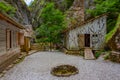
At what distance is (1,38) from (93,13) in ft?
58.3

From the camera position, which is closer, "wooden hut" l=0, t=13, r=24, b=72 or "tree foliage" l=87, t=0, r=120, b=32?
"wooden hut" l=0, t=13, r=24, b=72

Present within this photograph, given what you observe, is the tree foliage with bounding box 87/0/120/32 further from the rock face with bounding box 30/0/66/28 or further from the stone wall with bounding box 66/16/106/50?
the rock face with bounding box 30/0/66/28

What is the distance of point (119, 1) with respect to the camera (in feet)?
72.2

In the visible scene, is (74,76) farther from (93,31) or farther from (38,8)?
(38,8)

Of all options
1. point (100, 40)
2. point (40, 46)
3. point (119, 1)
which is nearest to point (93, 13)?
point (119, 1)

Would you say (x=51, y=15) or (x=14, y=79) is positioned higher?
(x=51, y=15)

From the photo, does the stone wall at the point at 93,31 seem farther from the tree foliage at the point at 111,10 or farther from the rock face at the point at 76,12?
the rock face at the point at 76,12

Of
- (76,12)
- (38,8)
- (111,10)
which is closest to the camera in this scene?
(111,10)

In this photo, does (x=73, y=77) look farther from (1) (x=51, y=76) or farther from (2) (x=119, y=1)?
(2) (x=119, y=1)

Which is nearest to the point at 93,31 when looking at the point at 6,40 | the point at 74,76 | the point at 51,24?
the point at 51,24

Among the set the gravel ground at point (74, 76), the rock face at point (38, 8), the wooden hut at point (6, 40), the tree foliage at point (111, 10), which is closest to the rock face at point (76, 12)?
the rock face at point (38, 8)

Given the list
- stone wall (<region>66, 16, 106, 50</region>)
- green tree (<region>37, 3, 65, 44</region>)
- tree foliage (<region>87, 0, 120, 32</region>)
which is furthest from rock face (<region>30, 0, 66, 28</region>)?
stone wall (<region>66, 16, 106, 50</region>)

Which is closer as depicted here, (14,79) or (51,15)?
(14,79)

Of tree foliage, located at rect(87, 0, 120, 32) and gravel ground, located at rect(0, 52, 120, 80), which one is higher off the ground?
tree foliage, located at rect(87, 0, 120, 32)
